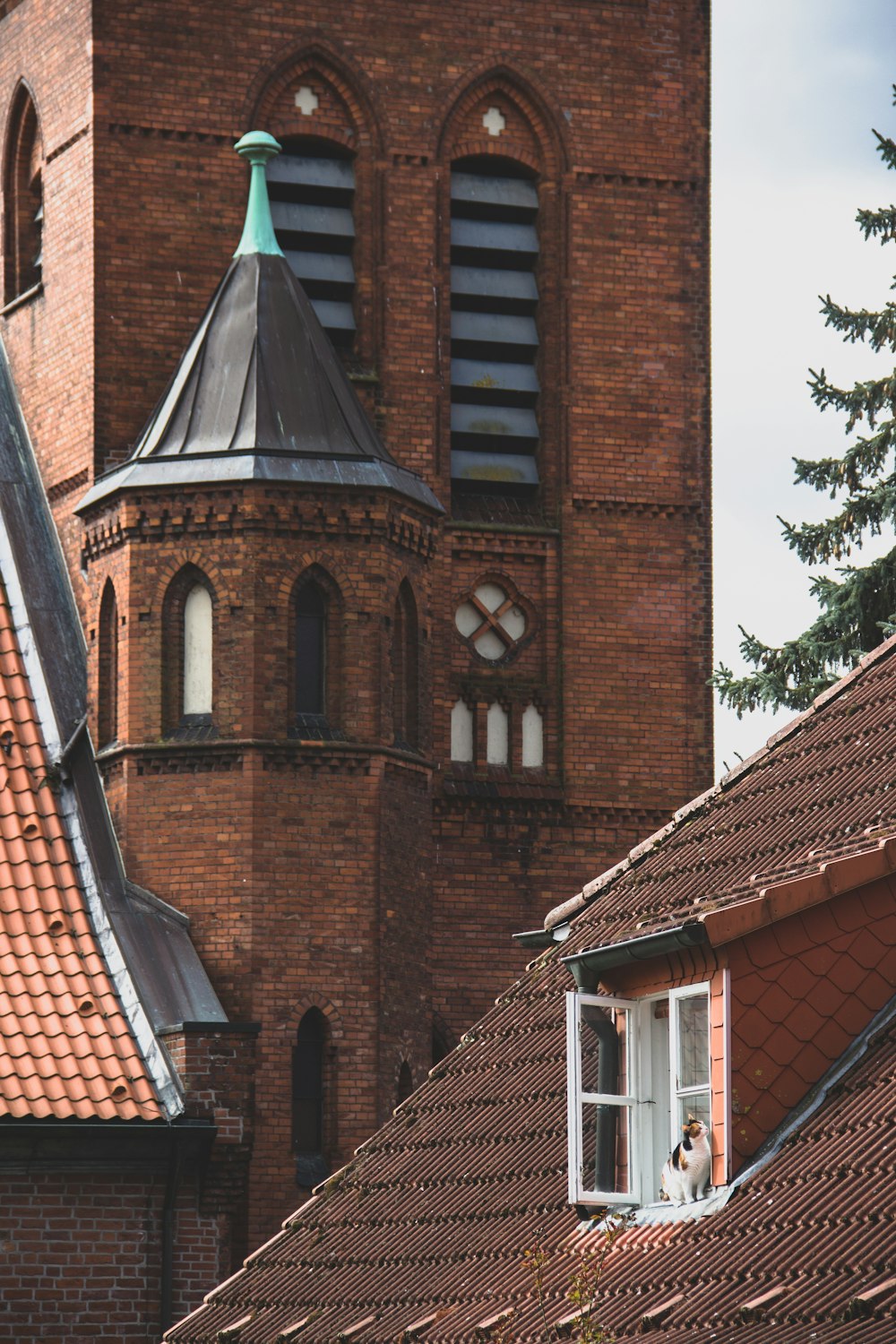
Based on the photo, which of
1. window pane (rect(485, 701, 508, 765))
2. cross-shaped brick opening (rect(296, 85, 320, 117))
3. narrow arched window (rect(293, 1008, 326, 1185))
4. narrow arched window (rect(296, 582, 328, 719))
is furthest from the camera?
cross-shaped brick opening (rect(296, 85, 320, 117))

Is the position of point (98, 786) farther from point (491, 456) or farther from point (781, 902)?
point (781, 902)

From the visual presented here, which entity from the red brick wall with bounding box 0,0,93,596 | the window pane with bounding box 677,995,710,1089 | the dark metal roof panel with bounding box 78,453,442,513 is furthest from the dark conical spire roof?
the window pane with bounding box 677,995,710,1089

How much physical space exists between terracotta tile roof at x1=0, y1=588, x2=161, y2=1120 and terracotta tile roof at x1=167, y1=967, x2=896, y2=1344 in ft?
10.3

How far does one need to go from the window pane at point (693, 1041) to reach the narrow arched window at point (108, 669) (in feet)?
30.3

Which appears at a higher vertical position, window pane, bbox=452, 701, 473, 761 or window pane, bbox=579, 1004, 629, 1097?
window pane, bbox=452, 701, 473, 761

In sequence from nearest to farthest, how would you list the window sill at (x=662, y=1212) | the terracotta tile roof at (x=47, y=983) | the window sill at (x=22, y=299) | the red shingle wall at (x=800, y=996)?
the window sill at (x=662, y=1212)
the red shingle wall at (x=800, y=996)
the terracotta tile roof at (x=47, y=983)
the window sill at (x=22, y=299)

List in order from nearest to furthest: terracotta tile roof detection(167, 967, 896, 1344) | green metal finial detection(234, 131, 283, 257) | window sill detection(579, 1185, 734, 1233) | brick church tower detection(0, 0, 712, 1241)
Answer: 1. terracotta tile roof detection(167, 967, 896, 1344)
2. window sill detection(579, 1185, 734, 1233)
3. brick church tower detection(0, 0, 712, 1241)
4. green metal finial detection(234, 131, 283, 257)

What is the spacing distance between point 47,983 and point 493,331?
740 cm

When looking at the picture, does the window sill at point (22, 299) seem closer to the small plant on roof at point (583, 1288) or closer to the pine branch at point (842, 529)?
the pine branch at point (842, 529)

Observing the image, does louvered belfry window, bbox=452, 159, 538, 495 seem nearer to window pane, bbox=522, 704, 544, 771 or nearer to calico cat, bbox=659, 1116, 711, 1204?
window pane, bbox=522, 704, 544, 771

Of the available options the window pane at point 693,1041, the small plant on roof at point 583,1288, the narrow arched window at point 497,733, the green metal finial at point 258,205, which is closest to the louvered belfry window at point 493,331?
the narrow arched window at point 497,733

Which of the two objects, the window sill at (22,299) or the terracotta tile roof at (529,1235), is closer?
the terracotta tile roof at (529,1235)

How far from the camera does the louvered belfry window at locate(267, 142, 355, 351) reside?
84.7 ft

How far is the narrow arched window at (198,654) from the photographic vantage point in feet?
75.1
